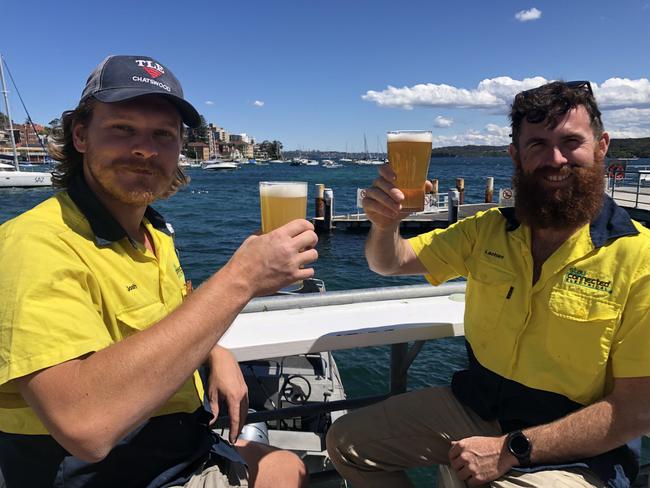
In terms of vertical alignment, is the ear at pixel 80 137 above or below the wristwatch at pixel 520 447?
above

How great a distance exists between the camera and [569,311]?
5.71 ft

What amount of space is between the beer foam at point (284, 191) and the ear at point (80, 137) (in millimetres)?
679

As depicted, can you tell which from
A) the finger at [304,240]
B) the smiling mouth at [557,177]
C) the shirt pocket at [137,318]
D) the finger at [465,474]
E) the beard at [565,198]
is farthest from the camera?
the smiling mouth at [557,177]

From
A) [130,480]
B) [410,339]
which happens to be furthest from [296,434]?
[130,480]

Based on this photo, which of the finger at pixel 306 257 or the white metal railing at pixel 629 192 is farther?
the white metal railing at pixel 629 192

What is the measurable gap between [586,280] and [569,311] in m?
0.14

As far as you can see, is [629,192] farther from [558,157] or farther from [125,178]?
[125,178]

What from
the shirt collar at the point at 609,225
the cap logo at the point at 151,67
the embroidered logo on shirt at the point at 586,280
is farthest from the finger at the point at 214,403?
the shirt collar at the point at 609,225

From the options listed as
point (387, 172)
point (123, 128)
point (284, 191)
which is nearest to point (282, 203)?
point (284, 191)

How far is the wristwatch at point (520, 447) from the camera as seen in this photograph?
5.36ft

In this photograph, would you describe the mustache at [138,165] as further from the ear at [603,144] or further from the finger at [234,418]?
the ear at [603,144]

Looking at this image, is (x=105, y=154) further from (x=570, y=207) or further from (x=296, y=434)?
(x=296, y=434)

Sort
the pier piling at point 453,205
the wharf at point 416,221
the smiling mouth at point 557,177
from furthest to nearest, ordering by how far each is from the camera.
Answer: the wharf at point 416,221 < the pier piling at point 453,205 < the smiling mouth at point 557,177

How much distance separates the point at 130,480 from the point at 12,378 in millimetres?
549
